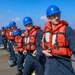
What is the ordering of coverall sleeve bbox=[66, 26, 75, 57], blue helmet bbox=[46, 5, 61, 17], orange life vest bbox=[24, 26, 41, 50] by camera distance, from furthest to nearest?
orange life vest bbox=[24, 26, 41, 50] < blue helmet bbox=[46, 5, 61, 17] < coverall sleeve bbox=[66, 26, 75, 57]

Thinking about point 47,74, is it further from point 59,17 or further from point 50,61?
point 59,17

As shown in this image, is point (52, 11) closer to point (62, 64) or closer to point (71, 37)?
point (71, 37)

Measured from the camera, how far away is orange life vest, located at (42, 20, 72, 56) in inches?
189

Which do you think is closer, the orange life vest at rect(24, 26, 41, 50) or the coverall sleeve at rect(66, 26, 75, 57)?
the coverall sleeve at rect(66, 26, 75, 57)

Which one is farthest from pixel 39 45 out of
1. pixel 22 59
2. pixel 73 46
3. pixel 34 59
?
pixel 22 59

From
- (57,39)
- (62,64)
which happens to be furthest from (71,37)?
(62,64)

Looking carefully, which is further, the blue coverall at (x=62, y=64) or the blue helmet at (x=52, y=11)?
the blue helmet at (x=52, y=11)

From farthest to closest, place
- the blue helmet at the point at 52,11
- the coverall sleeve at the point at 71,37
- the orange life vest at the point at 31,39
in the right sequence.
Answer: the orange life vest at the point at 31,39, the blue helmet at the point at 52,11, the coverall sleeve at the point at 71,37

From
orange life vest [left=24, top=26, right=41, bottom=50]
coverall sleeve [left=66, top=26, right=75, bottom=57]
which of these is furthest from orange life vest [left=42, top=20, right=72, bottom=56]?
orange life vest [left=24, top=26, right=41, bottom=50]

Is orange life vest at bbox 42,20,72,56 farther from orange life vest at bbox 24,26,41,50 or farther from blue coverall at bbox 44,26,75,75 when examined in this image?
orange life vest at bbox 24,26,41,50

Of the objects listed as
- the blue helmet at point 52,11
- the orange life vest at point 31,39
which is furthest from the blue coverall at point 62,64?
the orange life vest at point 31,39

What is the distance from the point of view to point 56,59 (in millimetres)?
4910

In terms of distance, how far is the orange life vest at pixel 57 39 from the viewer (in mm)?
4805

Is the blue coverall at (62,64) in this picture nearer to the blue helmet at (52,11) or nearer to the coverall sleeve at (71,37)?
the coverall sleeve at (71,37)
